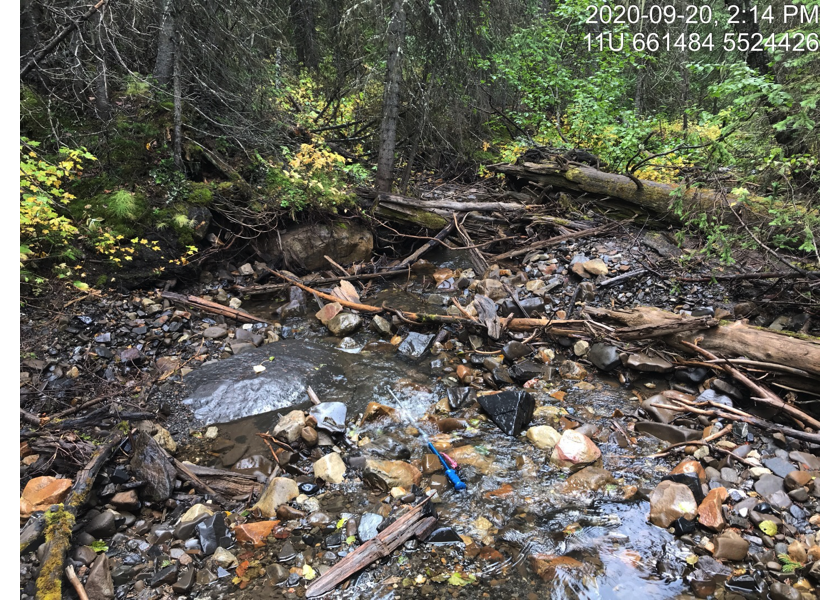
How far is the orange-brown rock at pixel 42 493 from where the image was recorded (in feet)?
11.2

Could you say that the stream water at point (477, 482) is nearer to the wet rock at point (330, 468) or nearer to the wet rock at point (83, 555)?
the wet rock at point (330, 468)

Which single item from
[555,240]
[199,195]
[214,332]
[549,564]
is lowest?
[549,564]

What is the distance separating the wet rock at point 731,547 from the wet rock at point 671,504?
292 mm

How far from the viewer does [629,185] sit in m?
9.37

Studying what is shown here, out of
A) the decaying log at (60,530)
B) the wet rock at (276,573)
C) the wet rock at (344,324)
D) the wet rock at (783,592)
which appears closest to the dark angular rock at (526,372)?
the wet rock at (344,324)

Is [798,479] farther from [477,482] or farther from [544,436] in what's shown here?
[477,482]

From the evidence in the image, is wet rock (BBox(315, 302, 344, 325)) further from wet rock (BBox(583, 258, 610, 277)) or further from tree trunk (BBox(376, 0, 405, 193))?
wet rock (BBox(583, 258, 610, 277))

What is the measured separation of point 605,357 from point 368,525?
13.0 ft

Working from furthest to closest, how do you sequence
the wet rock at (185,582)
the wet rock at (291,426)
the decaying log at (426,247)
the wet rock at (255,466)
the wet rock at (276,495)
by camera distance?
the decaying log at (426,247) → the wet rock at (291,426) → the wet rock at (255,466) → the wet rock at (276,495) → the wet rock at (185,582)

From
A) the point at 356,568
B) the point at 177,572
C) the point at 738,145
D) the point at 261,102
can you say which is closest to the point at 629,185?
the point at 738,145

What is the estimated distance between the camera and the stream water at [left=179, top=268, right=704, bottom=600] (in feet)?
10.4

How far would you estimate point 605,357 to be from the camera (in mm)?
5855

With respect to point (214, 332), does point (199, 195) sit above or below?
above

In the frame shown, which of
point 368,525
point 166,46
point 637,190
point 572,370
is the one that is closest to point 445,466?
point 368,525
